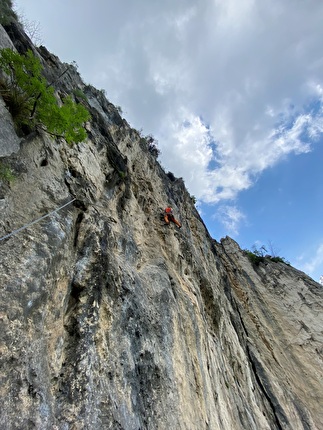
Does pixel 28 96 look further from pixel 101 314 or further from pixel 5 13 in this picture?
pixel 5 13

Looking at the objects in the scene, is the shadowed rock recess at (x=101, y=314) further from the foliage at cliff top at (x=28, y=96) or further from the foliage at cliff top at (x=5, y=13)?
the foliage at cliff top at (x=28, y=96)

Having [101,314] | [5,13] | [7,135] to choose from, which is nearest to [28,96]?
[7,135]

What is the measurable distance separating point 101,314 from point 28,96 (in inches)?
222

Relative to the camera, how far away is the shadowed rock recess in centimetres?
449

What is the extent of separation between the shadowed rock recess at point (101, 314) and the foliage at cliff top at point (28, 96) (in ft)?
1.40

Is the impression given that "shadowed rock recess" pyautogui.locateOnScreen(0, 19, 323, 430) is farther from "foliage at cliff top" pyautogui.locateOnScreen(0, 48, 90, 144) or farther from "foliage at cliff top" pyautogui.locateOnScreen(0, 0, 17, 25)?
"foliage at cliff top" pyautogui.locateOnScreen(0, 48, 90, 144)

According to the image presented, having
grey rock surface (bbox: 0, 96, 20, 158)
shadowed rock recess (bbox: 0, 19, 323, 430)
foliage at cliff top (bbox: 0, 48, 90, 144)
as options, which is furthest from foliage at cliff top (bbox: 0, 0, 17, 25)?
grey rock surface (bbox: 0, 96, 20, 158)

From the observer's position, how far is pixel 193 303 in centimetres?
1007

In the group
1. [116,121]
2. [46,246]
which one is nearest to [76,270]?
[46,246]

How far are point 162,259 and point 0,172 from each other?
5831mm

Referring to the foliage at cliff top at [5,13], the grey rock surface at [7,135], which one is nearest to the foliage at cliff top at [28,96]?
the grey rock surface at [7,135]

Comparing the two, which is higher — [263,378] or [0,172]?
[0,172]

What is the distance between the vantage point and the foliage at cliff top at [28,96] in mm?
7098

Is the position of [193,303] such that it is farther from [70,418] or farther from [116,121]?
[116,121]
